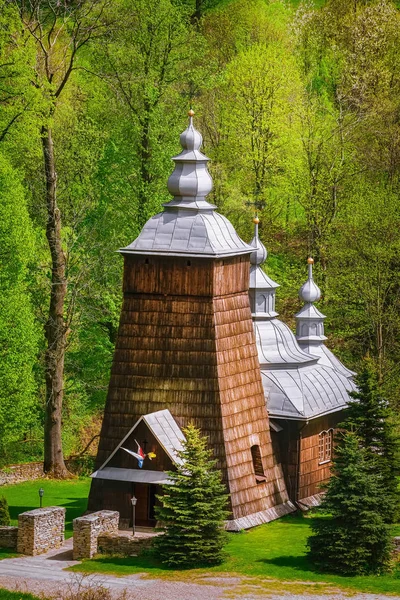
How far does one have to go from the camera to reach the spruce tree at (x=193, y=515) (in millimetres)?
31547

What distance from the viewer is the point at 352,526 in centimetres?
3158

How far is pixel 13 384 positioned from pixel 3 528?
320 inches

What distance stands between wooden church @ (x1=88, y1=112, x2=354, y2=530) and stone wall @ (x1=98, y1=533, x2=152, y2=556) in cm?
187

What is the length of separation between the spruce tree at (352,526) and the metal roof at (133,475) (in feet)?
13.7

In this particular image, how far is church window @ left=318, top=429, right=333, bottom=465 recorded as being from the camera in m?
39.2

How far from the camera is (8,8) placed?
1583 inches

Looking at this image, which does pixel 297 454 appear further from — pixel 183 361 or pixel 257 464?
pixel 183 361

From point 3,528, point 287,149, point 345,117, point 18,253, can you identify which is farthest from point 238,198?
point 3,528

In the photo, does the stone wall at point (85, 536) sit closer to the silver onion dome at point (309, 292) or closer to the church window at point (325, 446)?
the church window at point (325, 446)

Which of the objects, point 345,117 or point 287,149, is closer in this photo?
point 287,149

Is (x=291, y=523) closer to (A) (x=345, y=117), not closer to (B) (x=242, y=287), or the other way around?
(B) (x=242, y=287)

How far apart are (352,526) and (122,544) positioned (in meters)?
5.43

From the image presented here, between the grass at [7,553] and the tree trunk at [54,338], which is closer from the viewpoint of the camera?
the grass at [7,553]

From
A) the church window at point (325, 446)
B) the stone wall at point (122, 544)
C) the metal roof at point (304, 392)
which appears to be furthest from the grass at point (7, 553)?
the church window at point (325, 446)
